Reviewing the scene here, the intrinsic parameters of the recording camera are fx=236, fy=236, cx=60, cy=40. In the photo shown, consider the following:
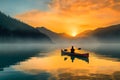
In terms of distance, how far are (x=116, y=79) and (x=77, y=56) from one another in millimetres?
42210

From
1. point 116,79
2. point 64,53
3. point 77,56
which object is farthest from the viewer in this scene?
point 64,53

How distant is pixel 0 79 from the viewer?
39.7m

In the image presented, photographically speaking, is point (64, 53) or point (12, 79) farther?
point (64, 53)

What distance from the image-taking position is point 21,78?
4125 centimetres

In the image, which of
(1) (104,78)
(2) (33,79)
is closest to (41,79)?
(2) (33,79)

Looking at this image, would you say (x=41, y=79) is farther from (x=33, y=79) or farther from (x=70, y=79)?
(x=70, y=79)

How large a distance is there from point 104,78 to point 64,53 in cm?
6158

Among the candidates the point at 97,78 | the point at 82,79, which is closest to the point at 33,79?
the point at 82,79

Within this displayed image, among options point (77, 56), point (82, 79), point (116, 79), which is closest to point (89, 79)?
point (82, 79)

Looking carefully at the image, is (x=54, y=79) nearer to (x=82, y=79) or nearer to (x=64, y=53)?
(x=82, y=79)

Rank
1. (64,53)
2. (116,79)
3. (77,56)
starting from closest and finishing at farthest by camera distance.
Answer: (116,79)
(77,56)
(64,53)

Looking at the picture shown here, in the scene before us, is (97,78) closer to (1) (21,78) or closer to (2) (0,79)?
(1) (21,78)

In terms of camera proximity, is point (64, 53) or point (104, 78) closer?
point (104, 78)

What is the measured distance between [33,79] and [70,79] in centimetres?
630
